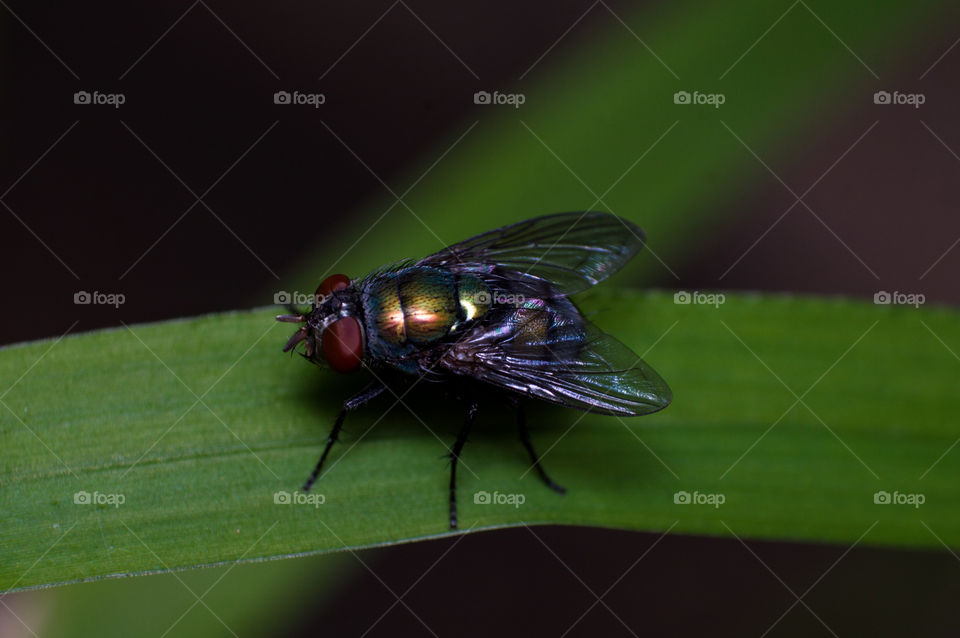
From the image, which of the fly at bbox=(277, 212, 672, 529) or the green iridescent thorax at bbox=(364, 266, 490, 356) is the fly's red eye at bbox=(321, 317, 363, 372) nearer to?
the fly at bbox=(277, 212, 672, 529)

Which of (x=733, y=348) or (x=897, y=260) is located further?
(x=897, y=260)

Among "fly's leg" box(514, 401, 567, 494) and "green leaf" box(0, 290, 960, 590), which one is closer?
"green leaf" box(0, 290, 960, 590)

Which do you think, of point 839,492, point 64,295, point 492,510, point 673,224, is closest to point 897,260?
point 673,224

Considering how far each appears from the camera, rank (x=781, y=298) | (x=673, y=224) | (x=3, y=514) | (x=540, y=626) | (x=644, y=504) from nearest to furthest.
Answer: (x=3, y=514) < (x=644, y=504) < (x=781, y=298) < (x=673, y=224) < (x=540, y=626)

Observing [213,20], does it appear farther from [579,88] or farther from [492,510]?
[492,510]

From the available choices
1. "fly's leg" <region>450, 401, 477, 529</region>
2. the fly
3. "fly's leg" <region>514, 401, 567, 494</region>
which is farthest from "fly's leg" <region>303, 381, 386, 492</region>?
"fly's leg" <region>514, 401, 567, 494</region>

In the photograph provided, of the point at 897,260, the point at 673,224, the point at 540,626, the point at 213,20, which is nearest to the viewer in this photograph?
the point at 673,224

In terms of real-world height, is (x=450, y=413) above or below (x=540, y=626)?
above

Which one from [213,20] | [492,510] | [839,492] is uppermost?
[213,20]
